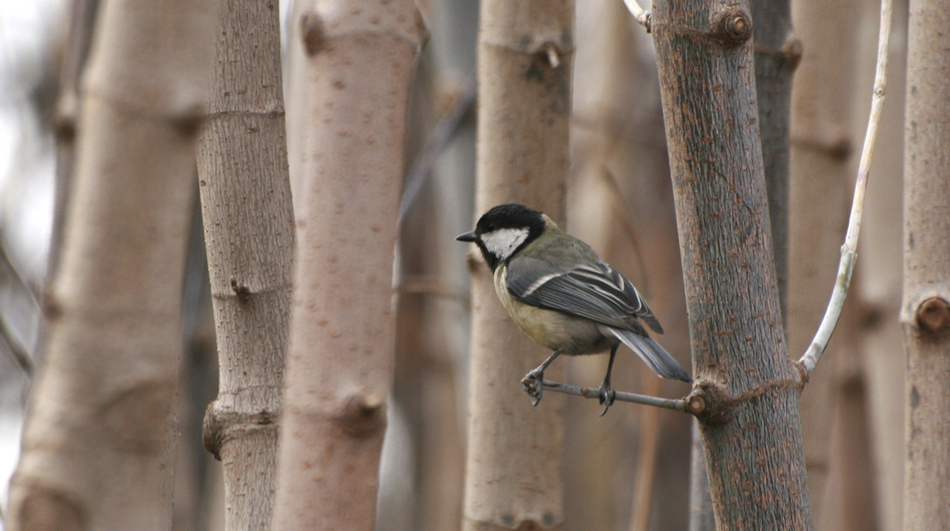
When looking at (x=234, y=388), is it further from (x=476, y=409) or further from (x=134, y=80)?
(x=134, y=80)

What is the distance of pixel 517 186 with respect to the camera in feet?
5.60

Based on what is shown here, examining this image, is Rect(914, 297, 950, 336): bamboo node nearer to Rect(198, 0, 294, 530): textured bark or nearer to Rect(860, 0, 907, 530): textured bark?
Rect(198, 0, 294, 530): textured bark

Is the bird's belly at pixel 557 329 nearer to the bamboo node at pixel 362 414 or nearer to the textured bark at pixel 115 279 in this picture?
the bamboo node at pixel 362 414

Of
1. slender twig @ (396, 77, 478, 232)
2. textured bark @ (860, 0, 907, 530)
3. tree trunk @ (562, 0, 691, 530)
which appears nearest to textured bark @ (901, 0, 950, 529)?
textured bark @ (860, 0, 907, 530)

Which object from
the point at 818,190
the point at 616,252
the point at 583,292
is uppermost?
the point at 616,252

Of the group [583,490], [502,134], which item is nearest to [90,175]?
[502,134]

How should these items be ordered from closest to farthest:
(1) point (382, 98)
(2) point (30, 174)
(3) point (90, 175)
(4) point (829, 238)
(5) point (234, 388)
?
(3) point (90, 175) → (1) point (382, 98) → (5) point (234, 388) → (4) point (829, 238) → (2) point (30, 174)

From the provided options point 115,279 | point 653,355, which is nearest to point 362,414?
point 115,279

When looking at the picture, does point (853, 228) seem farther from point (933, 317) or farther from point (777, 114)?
point (777, 114)

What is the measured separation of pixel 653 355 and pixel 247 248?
2.93ft

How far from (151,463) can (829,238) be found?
5.58ft

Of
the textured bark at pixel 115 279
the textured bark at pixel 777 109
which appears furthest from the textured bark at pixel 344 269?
the textured bark at pixel 777 109

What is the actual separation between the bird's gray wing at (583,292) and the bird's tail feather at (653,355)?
0.10 feet

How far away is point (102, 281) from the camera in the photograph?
2.07ft
